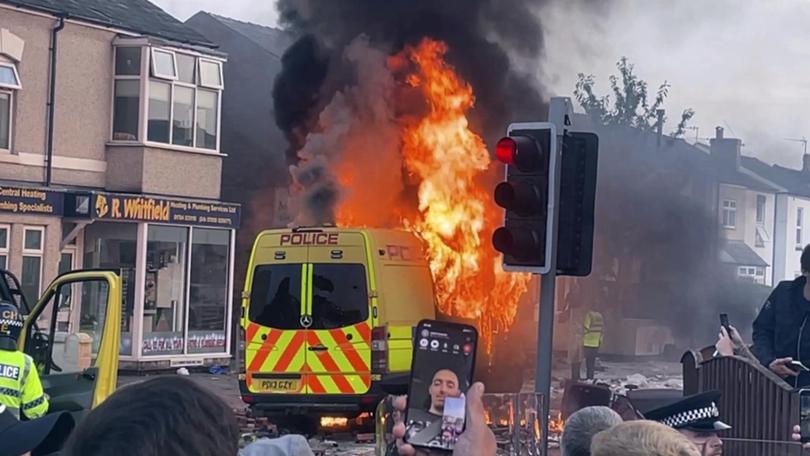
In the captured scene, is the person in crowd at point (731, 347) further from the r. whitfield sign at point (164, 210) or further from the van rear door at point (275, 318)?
the r. whitfield sign at point (164, 210)

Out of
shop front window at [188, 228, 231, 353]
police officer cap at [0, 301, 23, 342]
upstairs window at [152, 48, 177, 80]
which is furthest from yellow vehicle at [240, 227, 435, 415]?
shop front window at [188, 228, 231, 353]

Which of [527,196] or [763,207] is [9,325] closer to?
[527,196]

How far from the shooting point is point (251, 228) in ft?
93.6

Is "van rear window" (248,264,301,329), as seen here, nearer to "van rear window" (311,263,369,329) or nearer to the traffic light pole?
"van rear window" (311,263,369,329)

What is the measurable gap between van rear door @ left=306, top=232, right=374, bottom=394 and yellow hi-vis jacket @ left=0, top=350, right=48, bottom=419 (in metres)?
6.80

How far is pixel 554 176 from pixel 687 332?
27.0 metres

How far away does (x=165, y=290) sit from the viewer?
78.6 ft

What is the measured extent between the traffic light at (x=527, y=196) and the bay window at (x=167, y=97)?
1645 centimetres

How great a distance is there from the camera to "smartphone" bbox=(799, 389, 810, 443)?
5.82 m

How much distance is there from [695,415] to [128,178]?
63.2 feet

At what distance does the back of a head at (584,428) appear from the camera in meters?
4.12

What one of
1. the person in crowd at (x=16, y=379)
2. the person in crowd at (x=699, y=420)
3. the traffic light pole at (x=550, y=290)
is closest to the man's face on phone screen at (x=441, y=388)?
the person in crowd at (x=699, y=420)

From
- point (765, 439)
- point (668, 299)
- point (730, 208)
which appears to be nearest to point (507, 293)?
point (765, 439)

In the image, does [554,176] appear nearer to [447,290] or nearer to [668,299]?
[447,290]
